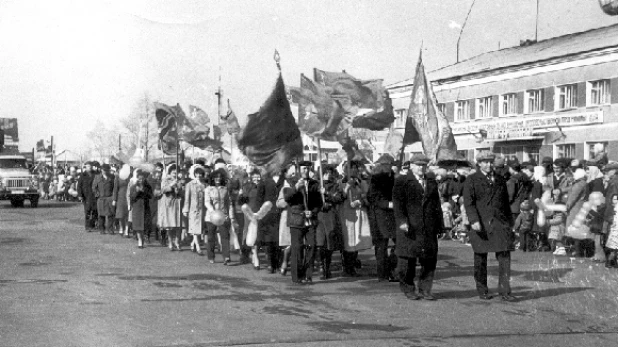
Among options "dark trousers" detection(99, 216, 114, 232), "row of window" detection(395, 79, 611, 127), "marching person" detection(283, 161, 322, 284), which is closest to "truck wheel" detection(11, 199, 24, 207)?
"dark trousers" detection(99, 216, 114, 232)

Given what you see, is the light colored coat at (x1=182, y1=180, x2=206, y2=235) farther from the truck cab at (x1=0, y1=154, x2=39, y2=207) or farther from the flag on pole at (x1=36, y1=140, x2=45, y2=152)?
the flag on pole at (x1=36, y1=140, x2=45, y2=152)

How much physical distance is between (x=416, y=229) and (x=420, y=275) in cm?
58

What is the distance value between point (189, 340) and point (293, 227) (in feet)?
16.5

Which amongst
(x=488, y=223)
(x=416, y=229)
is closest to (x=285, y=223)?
(x=416, y=229)

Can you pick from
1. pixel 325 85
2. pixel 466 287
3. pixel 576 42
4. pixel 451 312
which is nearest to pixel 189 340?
pixel 451 312

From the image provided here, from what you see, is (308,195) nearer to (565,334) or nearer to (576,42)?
(565,334)

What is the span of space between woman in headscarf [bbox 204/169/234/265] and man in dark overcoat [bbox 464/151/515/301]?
5755 mm

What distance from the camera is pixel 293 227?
13.4 meters

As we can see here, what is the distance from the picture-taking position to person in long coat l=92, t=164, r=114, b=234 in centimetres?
2372

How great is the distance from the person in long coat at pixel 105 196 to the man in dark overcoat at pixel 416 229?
13.3 metres

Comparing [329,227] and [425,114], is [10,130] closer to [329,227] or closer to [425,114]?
[425,114]

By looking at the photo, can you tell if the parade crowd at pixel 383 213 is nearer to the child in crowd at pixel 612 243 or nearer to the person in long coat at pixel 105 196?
the child in crowd at pixel 612 243

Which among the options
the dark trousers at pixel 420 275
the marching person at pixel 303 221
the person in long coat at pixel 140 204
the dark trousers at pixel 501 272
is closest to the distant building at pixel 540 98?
the person in long coat at pixel 140 204

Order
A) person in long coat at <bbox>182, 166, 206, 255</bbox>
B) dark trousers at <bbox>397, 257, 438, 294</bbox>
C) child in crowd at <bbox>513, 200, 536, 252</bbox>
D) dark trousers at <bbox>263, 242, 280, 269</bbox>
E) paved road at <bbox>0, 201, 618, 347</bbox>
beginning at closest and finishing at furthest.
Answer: paved road at <bbox>0, 201, 618, 347</bbox> → dark trousers at <bbox>397, 257, 438, 294</bbox> → dark trousers at <bbox>263, 242, 280, 269</bbox> → person in long coat at <bbox>182, 166, 206, 255</bbox> → child in crowd at <bbox>513, 200, 536, 252</bbox>
